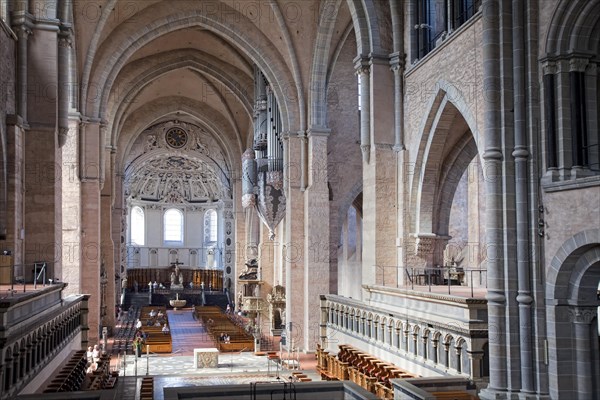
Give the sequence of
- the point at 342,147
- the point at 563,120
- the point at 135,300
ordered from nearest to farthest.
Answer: the point at 563,120, the point at 342,147, the point at 135,300

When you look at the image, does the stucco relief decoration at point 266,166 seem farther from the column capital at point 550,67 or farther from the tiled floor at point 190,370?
the column capital at point 550,67

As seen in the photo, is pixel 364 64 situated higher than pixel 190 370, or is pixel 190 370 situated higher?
pixel 364 64

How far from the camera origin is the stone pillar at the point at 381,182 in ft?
61.9

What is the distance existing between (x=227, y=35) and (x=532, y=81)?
16.5 metres

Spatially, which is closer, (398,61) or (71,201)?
(398,61)

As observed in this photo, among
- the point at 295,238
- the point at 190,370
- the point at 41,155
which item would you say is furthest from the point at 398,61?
the point at 190,370

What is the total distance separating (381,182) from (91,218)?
40.2 ft

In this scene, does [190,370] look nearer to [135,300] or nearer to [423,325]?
[423,325]

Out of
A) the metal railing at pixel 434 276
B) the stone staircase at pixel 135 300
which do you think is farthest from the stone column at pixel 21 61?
the stone staircase at pixel 135 300

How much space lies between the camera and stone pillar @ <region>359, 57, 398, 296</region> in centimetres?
1888

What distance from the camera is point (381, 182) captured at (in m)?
19.0

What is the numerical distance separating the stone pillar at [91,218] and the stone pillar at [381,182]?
1161 centimetres

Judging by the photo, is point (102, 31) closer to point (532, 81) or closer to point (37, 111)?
point (37, 111)

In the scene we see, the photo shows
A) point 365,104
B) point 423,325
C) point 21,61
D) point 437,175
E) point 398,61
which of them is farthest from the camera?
point 365,104
